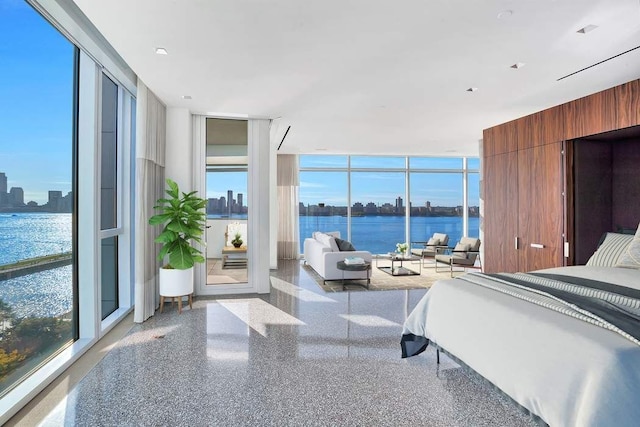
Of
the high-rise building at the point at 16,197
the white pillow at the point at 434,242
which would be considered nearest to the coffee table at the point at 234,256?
the high-rise building at the point at 16,197

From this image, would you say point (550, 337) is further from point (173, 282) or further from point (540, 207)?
point (173, 282)

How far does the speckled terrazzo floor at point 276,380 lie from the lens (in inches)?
91.0

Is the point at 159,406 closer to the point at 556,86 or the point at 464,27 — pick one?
the point at 464,27

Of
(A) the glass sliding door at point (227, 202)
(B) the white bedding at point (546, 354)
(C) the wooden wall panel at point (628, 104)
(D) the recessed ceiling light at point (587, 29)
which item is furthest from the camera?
(A) the glass sliding door at point (227, 202)

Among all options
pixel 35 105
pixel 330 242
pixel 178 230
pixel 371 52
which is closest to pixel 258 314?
pixel 178 230

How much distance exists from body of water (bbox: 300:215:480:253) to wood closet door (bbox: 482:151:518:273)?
13.1ft

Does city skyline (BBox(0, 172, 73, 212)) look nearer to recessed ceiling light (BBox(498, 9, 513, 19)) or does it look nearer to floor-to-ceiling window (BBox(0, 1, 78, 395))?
floor-to-ceiling window (BBox(0, 1, 78, 395))

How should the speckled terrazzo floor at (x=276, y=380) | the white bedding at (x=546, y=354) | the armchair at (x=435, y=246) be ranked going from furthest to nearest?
the armchair at (x=435, y=246) → the speckled terrazzo floor at (x=276, y=380) → the white bedding at (x=546, y=354)

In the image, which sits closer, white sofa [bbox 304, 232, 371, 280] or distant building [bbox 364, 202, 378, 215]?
white sofa [bbox 304, 232, 371, 280]

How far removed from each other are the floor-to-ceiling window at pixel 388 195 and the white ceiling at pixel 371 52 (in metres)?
4.49

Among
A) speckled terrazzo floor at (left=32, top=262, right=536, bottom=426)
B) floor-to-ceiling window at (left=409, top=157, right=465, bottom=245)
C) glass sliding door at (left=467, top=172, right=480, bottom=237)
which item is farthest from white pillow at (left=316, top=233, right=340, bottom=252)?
glass sliding door at (left=467, top=172, right=480, bottom=237)

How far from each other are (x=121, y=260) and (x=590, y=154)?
5.88 meters

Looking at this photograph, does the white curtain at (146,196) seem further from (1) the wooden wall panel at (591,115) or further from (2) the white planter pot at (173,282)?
(1) the wooden wall panel at (591,115)

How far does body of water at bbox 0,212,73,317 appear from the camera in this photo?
8.08 ft
